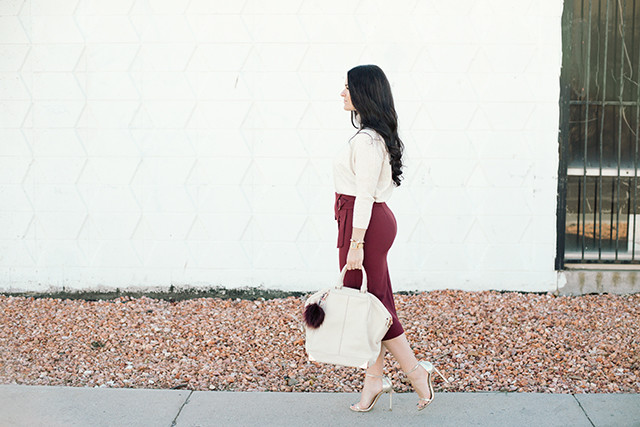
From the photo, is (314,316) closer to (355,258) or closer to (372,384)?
(355,258)

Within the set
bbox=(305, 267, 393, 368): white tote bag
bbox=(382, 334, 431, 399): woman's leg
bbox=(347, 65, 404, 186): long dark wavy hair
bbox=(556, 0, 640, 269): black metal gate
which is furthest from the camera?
bbox=(556, 0, 640, 269): black metal gate

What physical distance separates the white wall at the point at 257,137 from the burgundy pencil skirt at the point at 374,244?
7.69 feet

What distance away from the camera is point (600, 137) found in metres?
6.11

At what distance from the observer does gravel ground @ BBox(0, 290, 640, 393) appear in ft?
13.9

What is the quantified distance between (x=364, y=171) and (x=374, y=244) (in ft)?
1.35

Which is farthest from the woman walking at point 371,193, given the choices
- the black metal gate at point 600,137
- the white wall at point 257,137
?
the black metal gate at point 600,137

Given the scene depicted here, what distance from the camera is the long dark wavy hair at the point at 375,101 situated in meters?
3.52

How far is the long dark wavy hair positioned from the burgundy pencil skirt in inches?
12.4

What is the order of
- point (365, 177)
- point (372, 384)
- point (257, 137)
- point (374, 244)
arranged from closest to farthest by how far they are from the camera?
point (365, 177) → point (374, 244) → point (372, 384) → point (257, 137)

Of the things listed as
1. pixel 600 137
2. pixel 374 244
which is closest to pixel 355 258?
pixel 374 244

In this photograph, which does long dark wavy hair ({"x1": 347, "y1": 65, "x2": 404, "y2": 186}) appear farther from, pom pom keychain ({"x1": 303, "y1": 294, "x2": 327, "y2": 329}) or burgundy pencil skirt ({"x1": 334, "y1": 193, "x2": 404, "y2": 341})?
pom pom keychain ({"x1": 303, "y1": 294, "x2": 327, "y2": 329})

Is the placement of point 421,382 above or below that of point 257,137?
below

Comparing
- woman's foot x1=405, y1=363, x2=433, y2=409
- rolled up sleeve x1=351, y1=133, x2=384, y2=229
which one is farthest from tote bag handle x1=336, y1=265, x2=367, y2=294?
Answer: woman's foot x1=405, y1=363, x2=433, y2=409

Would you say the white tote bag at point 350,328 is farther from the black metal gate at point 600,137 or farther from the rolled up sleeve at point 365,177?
the black metal gate at point 600,137
